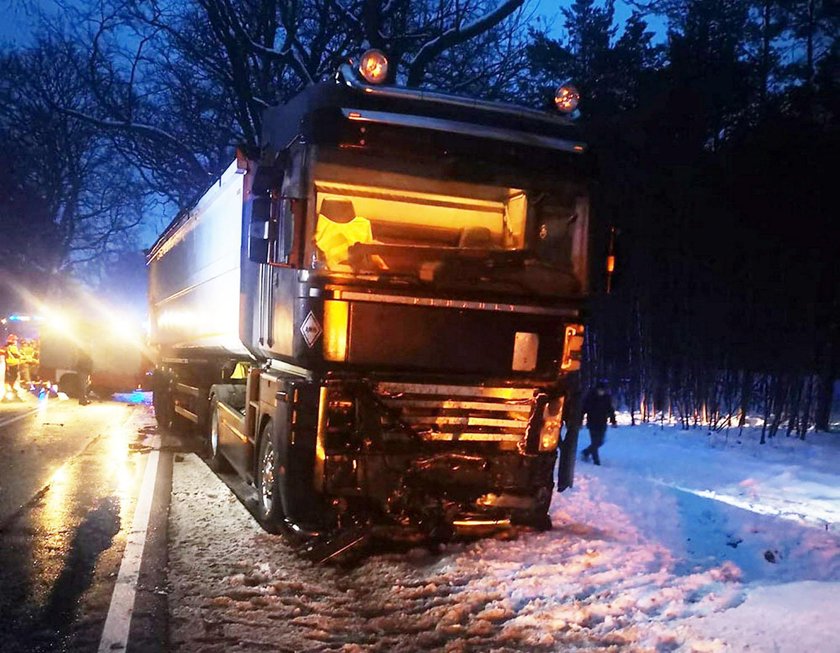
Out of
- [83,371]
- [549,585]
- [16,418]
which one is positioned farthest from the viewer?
[83,371]

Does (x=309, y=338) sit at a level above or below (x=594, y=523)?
above

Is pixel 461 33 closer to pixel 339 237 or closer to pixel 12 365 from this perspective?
pixel 339 237

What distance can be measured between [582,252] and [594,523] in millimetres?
2938

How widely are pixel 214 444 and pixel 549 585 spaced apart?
6360 millimetres

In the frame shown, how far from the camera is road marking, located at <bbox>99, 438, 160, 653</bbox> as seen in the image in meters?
4.81

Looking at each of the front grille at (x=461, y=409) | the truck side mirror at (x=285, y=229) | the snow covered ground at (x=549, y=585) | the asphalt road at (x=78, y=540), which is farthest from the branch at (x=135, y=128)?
the front grille at (x=461, y=409)

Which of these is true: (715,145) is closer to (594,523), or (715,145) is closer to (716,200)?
(716,200)

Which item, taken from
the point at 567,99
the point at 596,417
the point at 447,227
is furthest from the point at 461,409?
the point at 596,417

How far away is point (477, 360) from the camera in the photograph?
21.8 ft

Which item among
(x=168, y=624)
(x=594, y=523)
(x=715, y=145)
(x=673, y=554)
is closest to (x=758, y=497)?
(x=594, y=523)

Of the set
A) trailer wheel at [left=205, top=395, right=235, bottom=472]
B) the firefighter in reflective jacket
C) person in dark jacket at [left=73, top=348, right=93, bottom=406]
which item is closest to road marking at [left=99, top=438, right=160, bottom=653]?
trailer wheel at [left=205, top=395, right=235, bottom=472]

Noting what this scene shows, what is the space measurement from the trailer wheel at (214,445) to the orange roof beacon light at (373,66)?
564 centimetres

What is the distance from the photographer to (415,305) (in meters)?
6.41

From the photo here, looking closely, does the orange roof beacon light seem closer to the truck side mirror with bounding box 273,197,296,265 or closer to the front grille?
the truck side mirror with bounding box 273,197,296,265
